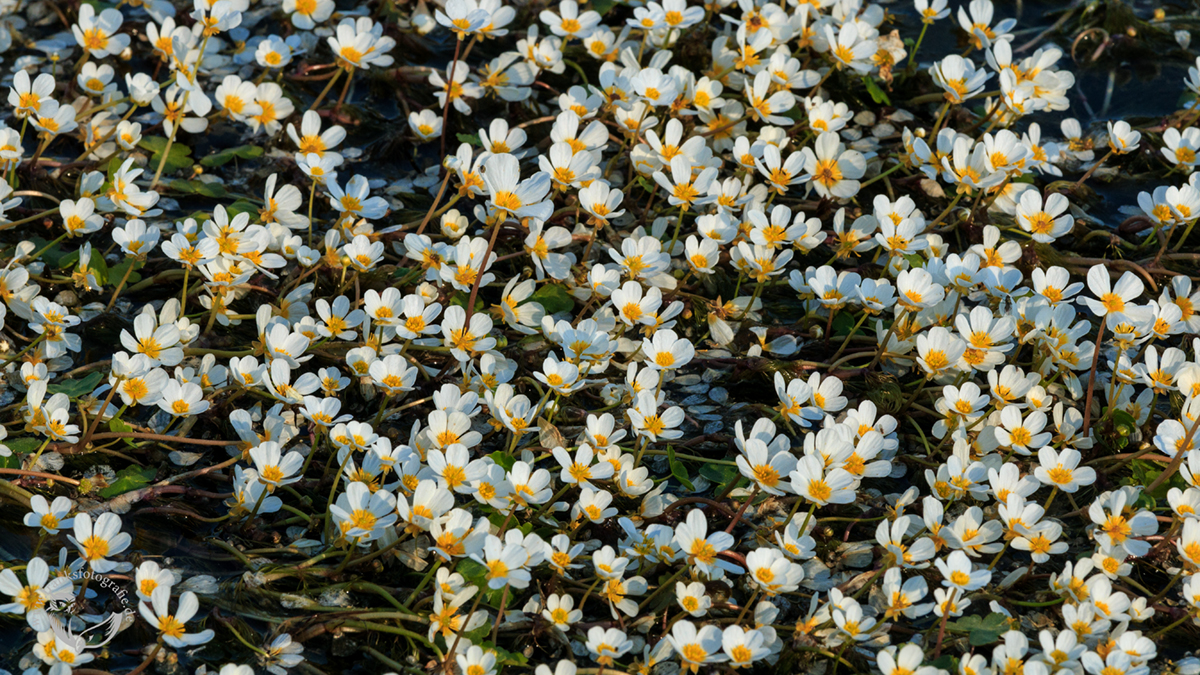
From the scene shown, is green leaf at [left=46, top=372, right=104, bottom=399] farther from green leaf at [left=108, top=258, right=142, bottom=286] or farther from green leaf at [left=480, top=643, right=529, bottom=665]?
green leaf at [left=480, top=643, right=529, bottom=665]

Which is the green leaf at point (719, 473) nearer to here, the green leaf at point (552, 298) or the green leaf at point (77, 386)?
the green leaf at point (552, 298)

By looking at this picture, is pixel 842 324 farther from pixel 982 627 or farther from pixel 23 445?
pixel 23 445

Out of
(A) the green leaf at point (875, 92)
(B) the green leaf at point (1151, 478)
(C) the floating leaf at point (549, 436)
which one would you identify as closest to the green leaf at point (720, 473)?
(C) the floating leaf at point (549, 436)

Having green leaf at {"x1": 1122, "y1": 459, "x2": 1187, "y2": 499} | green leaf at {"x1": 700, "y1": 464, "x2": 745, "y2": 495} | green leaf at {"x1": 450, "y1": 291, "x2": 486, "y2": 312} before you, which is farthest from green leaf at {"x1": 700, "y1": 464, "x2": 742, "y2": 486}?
green leaf at {"x1": 1122, "y1": 459, "x2": 1187, "y2": 499}

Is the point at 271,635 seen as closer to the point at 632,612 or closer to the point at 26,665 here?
the point at 26,665

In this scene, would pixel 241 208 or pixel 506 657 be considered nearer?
pixel 506 657

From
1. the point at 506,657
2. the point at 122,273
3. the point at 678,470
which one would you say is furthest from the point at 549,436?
the point at 122,273
